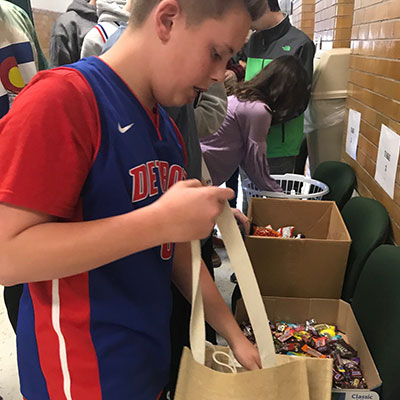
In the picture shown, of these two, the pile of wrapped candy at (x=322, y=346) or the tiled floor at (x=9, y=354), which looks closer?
the pile of wrapped candy at (x=322, y=346)

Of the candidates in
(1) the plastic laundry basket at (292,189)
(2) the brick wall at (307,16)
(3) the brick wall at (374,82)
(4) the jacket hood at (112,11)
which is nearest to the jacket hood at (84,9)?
(4) the jacket hood at (112,11)

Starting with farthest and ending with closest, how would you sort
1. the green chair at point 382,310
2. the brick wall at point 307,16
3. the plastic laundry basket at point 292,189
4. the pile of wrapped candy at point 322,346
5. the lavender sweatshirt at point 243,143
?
the brick wall at point 307,16 < the lavender sweatshirt at point 243,143 < the plastic laundry basket at point 292,189 < the pile of wrapped candy at point 322,346 < the green chair at point 382,310

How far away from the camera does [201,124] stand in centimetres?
153

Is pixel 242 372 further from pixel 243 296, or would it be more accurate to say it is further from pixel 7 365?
pixel 7 365

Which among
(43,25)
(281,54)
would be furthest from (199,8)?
(43,25)

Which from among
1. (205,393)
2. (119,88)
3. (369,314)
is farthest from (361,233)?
(119,88)

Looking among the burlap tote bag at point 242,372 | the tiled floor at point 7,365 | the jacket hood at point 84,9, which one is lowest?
the tiled floor at point 7,365

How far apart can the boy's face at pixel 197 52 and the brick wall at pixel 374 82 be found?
1053 millimetres

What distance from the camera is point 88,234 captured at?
0.57 m

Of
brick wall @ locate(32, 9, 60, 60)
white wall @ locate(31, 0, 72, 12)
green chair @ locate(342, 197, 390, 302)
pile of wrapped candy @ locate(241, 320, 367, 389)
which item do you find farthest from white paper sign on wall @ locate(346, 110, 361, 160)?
white wall @ locate(31, 0, 72, 12)

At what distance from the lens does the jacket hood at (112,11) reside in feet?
5.62

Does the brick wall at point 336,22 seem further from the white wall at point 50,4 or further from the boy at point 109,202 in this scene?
the boy at point 109,202

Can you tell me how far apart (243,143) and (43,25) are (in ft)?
9.20

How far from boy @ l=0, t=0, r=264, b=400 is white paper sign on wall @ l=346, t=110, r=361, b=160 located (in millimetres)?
1556
